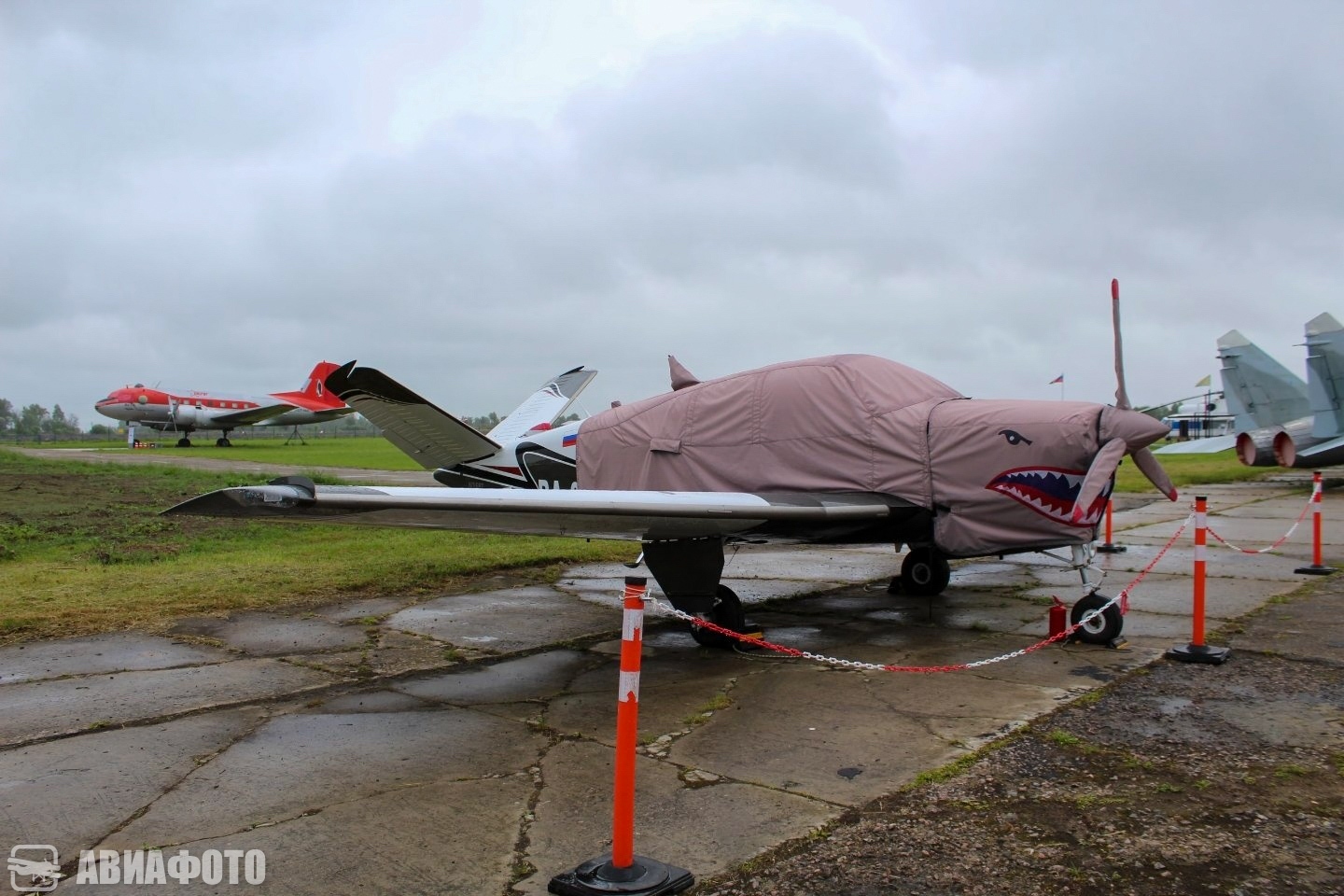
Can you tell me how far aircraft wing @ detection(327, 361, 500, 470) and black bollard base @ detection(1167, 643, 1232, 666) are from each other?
20.9 feet

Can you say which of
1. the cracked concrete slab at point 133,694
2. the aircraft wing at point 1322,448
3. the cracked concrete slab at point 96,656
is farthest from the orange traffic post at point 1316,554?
the aircraft wing at point 1322,448

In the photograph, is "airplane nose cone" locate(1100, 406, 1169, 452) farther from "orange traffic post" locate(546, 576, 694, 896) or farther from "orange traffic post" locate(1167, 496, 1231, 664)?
"orange traffic post" locate(546, 576, 694, 896)

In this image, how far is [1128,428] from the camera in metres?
5.82

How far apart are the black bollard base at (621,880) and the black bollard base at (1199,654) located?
4250 millimetres

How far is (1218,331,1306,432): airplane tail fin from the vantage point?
23125 mm

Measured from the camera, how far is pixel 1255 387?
77.2 ft

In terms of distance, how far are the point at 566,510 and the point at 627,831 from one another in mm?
2441

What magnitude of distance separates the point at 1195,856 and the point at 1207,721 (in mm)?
1734

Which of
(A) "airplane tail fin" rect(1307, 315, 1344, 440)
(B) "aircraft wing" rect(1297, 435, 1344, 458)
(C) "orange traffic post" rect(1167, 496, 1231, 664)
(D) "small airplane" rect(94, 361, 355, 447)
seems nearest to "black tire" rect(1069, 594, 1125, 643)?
(C) "orange traffic post" rect(1167, 496, 1231, 664)

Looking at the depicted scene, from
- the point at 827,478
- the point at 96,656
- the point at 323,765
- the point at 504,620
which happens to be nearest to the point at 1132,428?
the point at 827,478

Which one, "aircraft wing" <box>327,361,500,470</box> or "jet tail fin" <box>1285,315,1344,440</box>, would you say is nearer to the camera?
"aircraft wing" <box>327,361,500,470</box>

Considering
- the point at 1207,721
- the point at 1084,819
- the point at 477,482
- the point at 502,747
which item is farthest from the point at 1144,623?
the point at 477,482

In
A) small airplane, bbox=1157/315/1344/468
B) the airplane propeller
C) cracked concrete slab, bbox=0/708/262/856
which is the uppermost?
small airplane, bbox=1157/315/1344/468

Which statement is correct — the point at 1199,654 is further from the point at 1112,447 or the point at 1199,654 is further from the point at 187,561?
the point at 187,561
